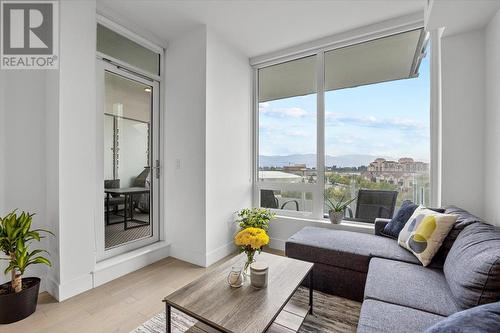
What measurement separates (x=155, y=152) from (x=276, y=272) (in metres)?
2.21

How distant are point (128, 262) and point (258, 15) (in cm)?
304

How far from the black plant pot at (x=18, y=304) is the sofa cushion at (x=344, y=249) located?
2152 mm

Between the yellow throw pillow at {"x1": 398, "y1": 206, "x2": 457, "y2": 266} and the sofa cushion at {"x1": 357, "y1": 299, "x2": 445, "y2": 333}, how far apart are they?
68 centimetres

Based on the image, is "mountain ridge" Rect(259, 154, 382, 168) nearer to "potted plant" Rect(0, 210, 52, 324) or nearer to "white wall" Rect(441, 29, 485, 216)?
"white wall" Rect(441, 29, 485, 216)

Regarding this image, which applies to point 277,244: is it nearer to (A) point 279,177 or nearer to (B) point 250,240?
(A) point 279,177

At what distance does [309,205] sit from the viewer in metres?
3.21

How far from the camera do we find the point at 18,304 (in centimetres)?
173

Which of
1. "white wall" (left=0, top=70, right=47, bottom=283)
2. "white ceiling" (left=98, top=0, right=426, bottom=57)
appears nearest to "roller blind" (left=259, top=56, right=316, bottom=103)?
"white ceiling" (left=98, top=0, right=426, bottom=57)

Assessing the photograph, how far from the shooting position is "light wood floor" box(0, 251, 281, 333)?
1.69m

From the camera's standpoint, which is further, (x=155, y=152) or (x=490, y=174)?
(x=155, y=152)

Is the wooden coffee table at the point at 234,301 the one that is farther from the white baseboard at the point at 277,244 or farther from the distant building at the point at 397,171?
the distant building at the point at 397,171

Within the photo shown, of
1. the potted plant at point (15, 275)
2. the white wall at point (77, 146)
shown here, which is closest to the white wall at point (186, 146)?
the white wall at point (77, 146)

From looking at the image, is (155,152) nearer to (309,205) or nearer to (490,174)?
(309,205)

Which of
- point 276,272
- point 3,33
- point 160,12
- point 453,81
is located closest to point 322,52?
point 453,81
